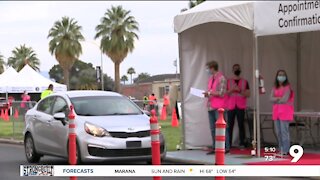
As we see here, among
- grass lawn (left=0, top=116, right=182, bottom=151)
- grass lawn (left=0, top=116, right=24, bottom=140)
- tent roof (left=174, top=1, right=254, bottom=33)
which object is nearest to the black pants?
tent roof (left=174, top=1, right=254, bottom=33)

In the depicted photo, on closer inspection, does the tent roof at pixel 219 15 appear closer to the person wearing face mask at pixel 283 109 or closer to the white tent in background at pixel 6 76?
the person wearing face mask at pixel 283 109

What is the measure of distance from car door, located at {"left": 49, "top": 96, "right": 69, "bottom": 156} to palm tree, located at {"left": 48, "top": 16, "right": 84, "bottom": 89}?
44.1 metres

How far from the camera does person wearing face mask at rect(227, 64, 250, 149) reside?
44.5 feet

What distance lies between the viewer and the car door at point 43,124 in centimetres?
1222

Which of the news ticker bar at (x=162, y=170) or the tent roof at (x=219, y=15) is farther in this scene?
the tent roof at (x=219, y=15)

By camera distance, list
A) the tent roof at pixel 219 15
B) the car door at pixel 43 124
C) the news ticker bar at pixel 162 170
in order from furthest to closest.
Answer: the car door at pixel 43 124
the tent roof at pixel 219 15
the news ticker bar at pixel 162 170

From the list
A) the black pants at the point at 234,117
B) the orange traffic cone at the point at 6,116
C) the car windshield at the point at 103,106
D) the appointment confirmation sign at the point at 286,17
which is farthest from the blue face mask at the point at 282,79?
the orange traffic cone at the point at 6,116

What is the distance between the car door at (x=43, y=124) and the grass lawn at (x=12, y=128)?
24.3ft

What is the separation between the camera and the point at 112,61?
183ft

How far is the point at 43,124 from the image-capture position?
40.9 feet

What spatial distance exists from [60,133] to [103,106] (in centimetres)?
105

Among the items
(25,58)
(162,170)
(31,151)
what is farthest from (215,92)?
(25,58)

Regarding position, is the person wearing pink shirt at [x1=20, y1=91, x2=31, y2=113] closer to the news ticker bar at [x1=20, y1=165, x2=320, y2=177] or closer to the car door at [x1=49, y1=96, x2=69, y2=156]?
the car door at [x1=49, y1=96, x2=69, y2=156]

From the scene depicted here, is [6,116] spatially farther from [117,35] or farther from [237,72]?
[117,35]
